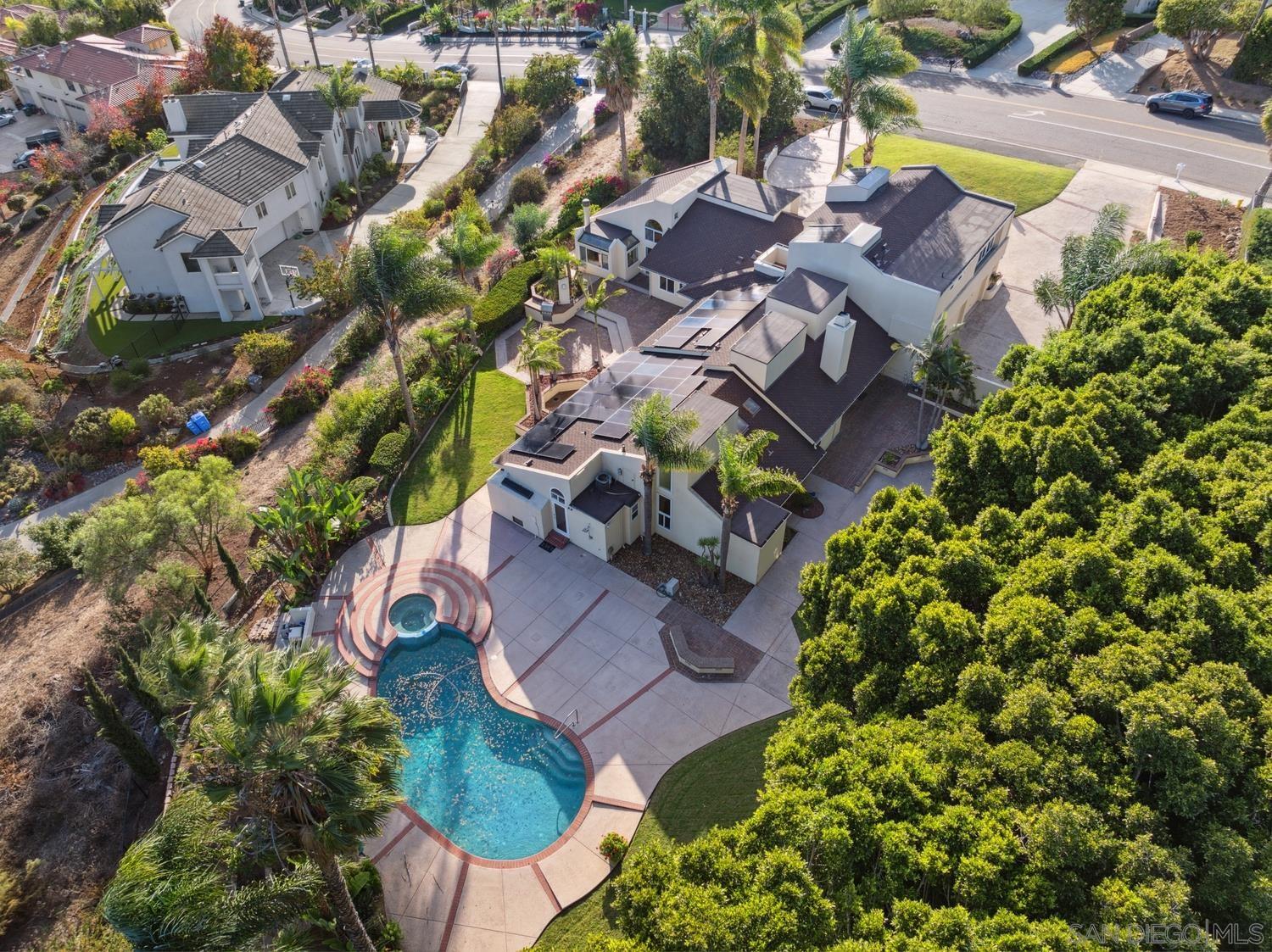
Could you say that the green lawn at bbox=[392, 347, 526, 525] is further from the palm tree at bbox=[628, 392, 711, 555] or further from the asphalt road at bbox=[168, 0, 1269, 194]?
the asphalt road at bbox=[168, 0, 1269, 194]

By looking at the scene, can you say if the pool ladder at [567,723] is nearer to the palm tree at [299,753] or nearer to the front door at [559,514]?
the front door at [559,514]

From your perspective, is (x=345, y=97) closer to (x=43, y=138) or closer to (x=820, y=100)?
(x=43, y=138)

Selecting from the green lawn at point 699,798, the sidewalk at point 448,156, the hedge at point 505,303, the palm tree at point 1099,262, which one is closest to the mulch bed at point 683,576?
the green lawn at point 699,798

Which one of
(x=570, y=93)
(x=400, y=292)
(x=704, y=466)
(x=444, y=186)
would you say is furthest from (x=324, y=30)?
(x=704, y=466)

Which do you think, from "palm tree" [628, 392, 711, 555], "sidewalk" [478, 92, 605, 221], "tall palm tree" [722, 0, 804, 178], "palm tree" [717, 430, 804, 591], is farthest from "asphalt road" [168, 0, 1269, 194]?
"palm tree" [628, 392, 711, 555]

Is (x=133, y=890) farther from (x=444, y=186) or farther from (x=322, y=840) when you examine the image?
(x=444, y=186)

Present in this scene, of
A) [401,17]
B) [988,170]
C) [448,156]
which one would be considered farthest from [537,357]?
[401,17]
